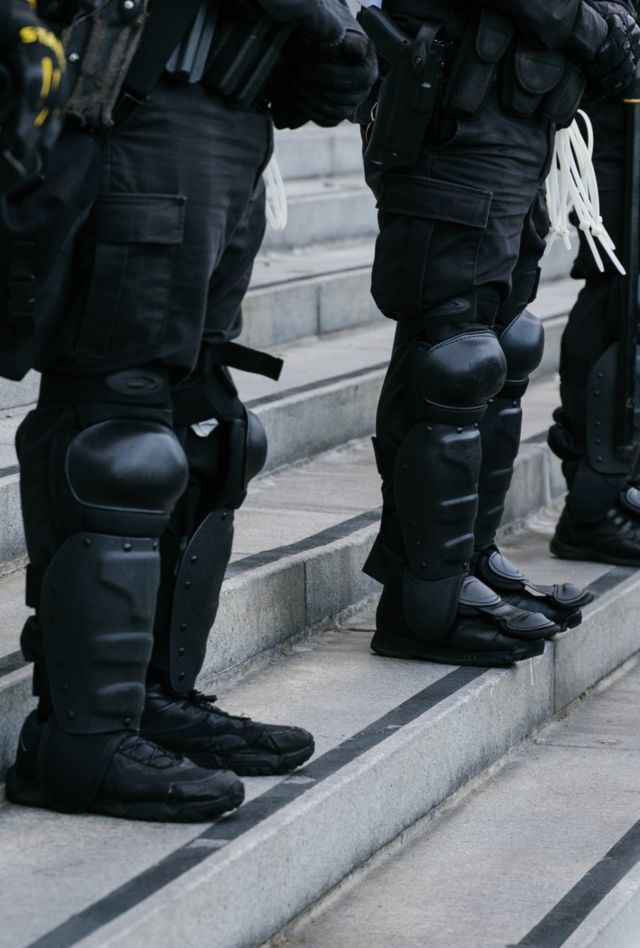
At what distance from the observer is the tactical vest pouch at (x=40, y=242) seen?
2.27 metres

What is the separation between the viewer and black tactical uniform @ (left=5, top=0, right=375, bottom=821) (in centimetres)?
234

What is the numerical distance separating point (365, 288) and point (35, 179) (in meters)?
3.87

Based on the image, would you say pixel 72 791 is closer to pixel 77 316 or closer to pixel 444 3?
pixel 77 316

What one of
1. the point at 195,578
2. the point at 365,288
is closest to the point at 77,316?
the point at 195,578

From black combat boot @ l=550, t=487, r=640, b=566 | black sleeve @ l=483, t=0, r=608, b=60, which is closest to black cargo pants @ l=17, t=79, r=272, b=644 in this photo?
black sleeve @ l=483, t=0, r=608, b=60

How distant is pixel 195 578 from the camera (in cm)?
260

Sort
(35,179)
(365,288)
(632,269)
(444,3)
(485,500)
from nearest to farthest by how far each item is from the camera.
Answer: (35,179)
(444,3)
(485,500)
(632,269)
(365,288)

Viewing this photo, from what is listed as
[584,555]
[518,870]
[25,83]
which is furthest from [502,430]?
[25,83]

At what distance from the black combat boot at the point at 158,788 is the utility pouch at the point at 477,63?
4.20 ft

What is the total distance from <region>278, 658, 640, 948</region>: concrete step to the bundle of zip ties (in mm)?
1005

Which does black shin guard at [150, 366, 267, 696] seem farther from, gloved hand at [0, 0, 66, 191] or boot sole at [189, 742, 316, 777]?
gloved hand at [0, 0, 66, 191]

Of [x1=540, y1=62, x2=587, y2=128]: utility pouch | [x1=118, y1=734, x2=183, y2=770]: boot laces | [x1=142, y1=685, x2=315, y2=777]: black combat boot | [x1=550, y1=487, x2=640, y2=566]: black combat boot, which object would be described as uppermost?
[x1=540, y1=62, x2=587, y2=128]: utility pouch

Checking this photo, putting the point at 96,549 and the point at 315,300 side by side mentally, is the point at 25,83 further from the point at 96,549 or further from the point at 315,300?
the point at 315,300

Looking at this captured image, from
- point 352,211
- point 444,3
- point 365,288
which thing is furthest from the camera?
point 352,211
